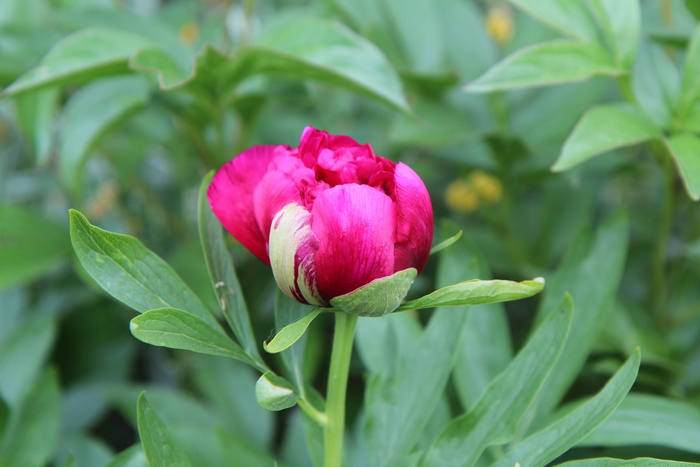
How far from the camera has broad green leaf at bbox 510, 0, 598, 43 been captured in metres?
0.53

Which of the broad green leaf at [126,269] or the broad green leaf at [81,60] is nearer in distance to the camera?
the broad green leaf at [126,269]

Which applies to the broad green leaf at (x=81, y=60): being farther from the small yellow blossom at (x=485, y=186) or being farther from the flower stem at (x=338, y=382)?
the small yellow blossom at (x=485, y=186)

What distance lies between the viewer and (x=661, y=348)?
2.04 feet

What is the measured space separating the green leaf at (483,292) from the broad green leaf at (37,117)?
49 centimetres

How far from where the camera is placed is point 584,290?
54 centimetres

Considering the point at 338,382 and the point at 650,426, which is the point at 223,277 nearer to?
the point at 338,382

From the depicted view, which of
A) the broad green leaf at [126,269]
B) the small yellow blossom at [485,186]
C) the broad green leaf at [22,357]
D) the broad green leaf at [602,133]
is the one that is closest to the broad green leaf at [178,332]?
the broad green leaf at [126,269]

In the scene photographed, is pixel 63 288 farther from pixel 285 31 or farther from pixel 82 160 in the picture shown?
pixel 285 31

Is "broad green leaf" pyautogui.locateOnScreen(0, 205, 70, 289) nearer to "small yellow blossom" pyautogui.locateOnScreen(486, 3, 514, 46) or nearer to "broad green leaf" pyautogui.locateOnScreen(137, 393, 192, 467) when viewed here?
"broad green leaf" pyautogui.locateOnScreen(137, 393, 192, 467)

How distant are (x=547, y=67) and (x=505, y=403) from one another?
0.84 feet

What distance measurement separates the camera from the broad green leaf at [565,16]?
0.53 meters

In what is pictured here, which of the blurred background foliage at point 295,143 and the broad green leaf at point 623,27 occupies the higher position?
the broad green leaf at point 623,27

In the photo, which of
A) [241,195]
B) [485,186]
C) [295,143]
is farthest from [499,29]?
[241,195]

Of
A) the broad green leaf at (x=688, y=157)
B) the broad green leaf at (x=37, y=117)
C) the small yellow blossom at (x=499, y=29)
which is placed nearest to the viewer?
the broad green leaf at (x=688, y=157)
